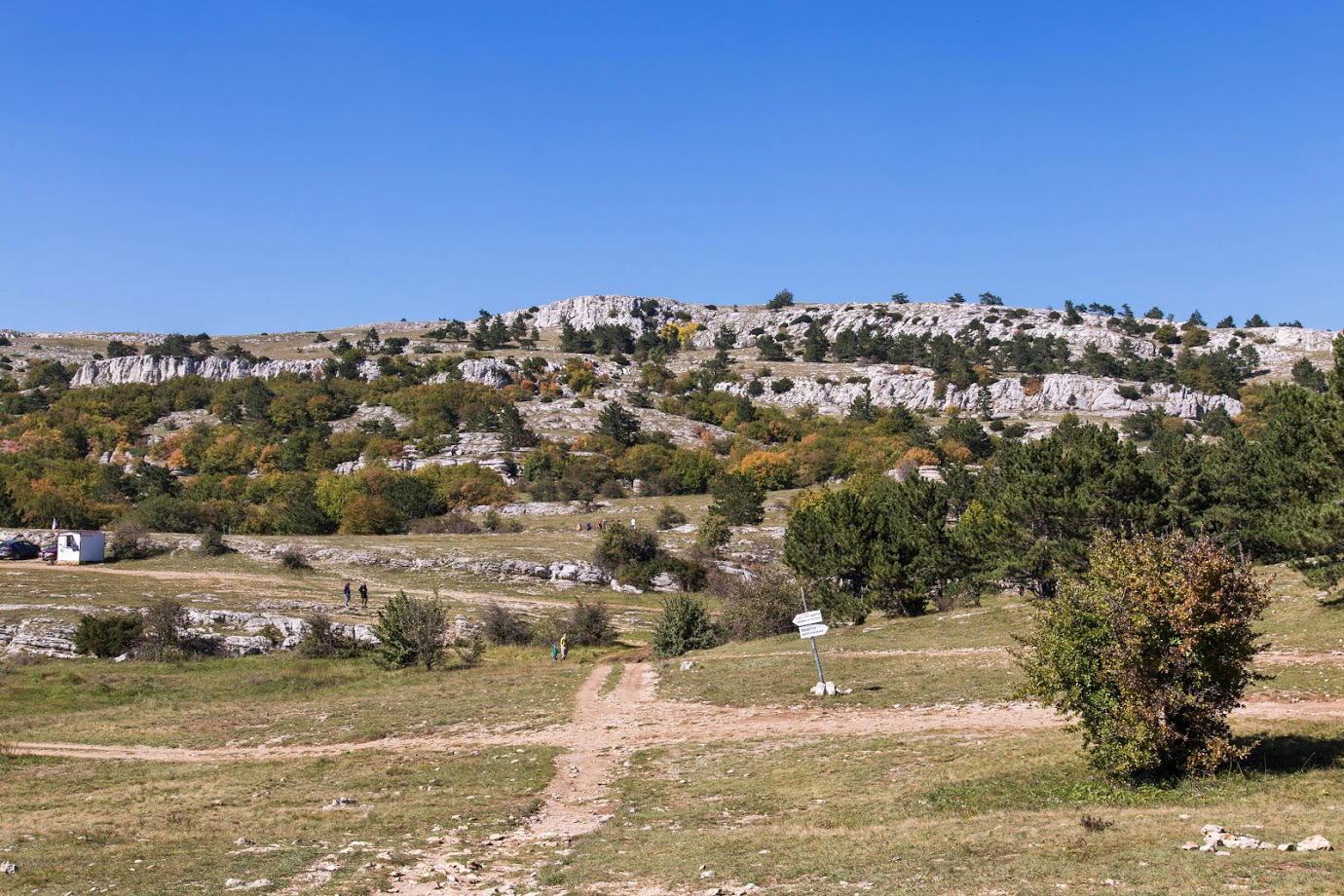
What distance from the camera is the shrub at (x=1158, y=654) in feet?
48.0

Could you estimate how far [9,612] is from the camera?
52375mm

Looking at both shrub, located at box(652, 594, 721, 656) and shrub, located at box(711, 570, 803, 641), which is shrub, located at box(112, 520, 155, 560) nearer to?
shrub, located at box(652, 594, 721, 656)

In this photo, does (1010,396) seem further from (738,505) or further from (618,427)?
(738,505)

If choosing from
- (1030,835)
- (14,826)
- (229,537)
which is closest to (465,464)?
(229,537)

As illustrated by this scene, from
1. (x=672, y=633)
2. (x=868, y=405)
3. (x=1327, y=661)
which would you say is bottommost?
(x=672, y=633)

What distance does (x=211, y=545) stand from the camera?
75.8m

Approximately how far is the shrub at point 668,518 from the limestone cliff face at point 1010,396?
71.9m

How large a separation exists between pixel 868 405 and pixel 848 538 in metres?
107

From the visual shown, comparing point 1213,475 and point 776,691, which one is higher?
point 1213,475

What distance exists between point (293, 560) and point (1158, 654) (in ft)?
229

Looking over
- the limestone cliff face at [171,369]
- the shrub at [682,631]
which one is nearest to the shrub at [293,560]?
the shrub at [682,631]

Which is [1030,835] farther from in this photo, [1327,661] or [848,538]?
[848,538]

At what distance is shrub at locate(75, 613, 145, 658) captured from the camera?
48000 millimetres

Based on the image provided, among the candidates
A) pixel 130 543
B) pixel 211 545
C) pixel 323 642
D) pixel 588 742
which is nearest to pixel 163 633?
pixel 323 642
